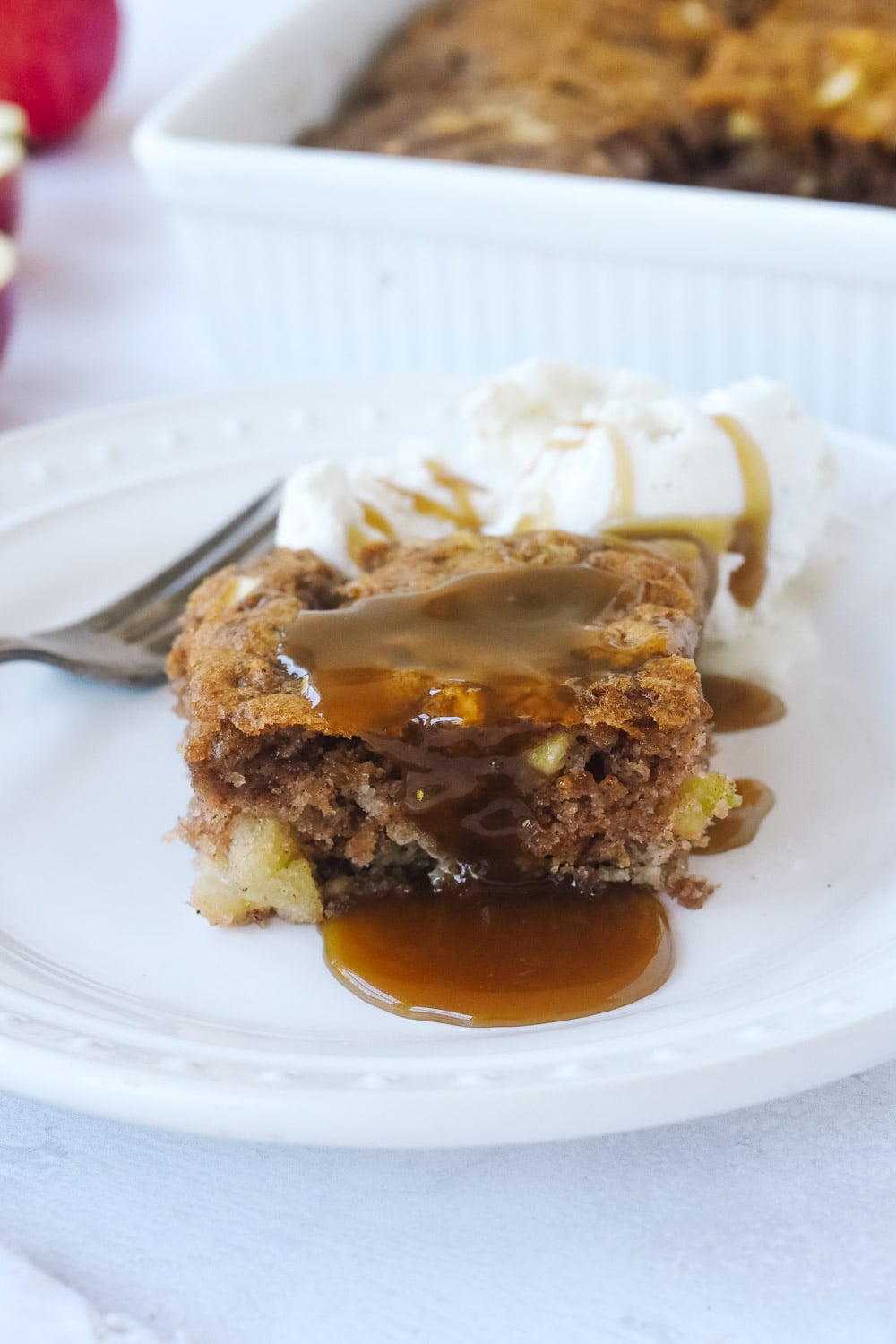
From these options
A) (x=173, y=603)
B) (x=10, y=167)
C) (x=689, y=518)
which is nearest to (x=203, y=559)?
(x=173, y=603)

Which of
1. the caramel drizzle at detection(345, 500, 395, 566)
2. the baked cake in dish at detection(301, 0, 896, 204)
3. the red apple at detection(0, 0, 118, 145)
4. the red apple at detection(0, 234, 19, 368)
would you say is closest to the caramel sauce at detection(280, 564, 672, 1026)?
the caramel drizzle at detection(345, 500, 395, 566)

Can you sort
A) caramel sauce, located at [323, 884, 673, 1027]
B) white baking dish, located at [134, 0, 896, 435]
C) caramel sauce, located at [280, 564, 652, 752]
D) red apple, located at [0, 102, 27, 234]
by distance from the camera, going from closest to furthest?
caramel sauce, located at [323, 884, 673, 1027], caramel sauce, located at [280, 564, 652, 752], white baking dish, located at [134, 0, 896, 435], red apple, located at [0, 102, 27, 234]

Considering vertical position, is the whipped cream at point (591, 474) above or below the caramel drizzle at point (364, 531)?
below

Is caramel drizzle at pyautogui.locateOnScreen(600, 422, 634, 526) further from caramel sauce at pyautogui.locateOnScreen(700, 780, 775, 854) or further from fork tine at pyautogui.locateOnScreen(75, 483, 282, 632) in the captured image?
fork tine at pyautogui.locateOnScreen(75, 483, 282, 632)

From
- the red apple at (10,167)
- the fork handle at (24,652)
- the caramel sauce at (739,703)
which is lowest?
the caramel sauce at (739,703)

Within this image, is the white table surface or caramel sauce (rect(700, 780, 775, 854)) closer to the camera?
the white table surface

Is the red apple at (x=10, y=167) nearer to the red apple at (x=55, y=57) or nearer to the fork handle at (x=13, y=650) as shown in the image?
the red apple at (x=55, y=57)

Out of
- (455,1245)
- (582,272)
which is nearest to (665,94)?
(582,272)

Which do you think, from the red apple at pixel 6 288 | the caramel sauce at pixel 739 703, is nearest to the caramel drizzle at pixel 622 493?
the caramel sauce at pixel 739 703
